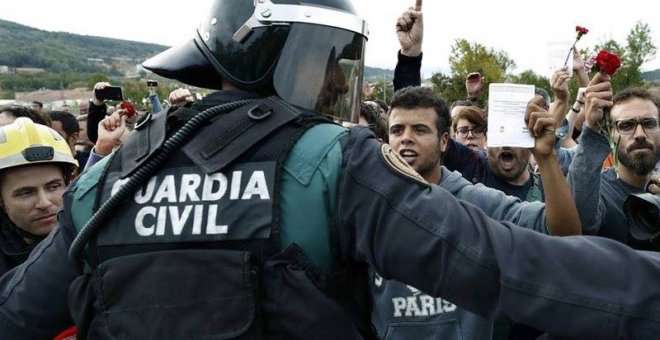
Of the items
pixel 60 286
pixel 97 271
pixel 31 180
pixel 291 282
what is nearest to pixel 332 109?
pixel 291 282

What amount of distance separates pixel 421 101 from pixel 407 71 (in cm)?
27

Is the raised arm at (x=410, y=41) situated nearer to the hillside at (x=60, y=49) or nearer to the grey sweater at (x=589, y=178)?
the grey sweater at (x=589, y=178)

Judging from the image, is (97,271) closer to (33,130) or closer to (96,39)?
(33,130)

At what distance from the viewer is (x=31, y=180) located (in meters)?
3.04

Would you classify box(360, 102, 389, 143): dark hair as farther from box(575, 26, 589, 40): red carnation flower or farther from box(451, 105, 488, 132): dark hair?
box(575, 26, 589, 40): red carnation flower

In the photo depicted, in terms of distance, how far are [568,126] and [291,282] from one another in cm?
463

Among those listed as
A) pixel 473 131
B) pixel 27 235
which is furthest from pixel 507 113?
pixel 473 131

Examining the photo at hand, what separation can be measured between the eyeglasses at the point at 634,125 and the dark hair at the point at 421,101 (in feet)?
3.29

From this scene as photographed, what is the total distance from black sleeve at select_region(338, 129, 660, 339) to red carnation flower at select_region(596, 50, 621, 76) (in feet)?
5.23

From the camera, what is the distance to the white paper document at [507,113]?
2.56 meters

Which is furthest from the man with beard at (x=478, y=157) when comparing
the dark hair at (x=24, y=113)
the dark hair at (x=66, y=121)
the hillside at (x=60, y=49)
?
the hillside at (x=60, y=49)

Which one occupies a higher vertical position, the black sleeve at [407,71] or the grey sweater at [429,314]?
the black sleeve at [407,71]

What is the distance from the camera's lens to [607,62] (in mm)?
2580

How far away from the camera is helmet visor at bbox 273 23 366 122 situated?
159cm
